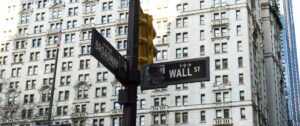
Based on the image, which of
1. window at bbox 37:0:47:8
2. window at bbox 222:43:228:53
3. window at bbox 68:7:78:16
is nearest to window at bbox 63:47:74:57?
window at bbox 68:7:78:16

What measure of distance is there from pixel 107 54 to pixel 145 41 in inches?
40.9

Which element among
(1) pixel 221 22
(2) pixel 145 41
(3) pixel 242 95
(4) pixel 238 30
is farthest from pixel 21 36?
(2) pixel 145 41

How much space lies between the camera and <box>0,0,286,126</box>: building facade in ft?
243

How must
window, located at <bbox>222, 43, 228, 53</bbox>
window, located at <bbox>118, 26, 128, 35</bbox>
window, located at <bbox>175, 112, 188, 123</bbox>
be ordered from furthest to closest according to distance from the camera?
window, located at <bbox>118, 26, 128, 35</bbox> → window, located at <bbox>222, 43, 228, 53</bbox> → window, located at <bbox>175, 112, 188, 123</bbox>

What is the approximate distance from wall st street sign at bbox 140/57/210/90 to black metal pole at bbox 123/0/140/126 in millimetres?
215

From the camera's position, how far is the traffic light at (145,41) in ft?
32.0

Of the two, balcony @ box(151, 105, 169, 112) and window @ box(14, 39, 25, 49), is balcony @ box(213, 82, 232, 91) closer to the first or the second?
balcony @ box(151, 105, 169, 112)

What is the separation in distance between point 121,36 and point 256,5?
25921 mm

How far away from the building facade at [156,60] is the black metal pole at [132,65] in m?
61.3

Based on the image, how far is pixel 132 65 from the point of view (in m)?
9.61

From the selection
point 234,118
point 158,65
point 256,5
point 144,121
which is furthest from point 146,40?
point 256,5

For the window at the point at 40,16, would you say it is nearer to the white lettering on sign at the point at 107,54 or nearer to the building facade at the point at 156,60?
the building facade at the point at 156,60

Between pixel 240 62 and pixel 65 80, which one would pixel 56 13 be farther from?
pixel 240 62

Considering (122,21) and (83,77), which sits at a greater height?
(122,21)
